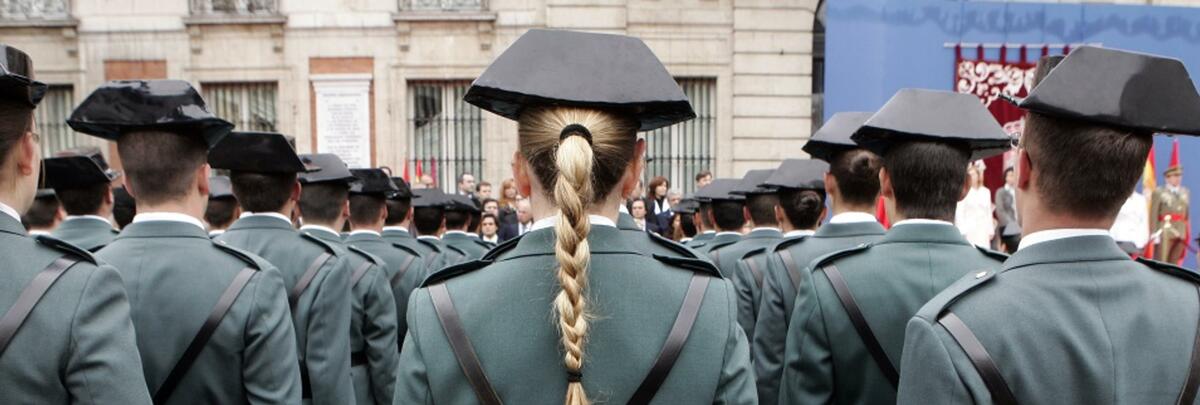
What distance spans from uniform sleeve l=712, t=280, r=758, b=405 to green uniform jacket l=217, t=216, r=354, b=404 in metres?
2.58

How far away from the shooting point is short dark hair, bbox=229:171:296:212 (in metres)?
4.47

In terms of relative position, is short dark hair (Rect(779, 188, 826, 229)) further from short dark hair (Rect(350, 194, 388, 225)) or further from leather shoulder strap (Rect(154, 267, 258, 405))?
leather shoulder strap (Rect(154, 267, 258, 405))

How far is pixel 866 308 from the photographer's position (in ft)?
10.6

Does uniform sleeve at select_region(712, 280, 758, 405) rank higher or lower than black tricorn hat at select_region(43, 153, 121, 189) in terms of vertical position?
lower

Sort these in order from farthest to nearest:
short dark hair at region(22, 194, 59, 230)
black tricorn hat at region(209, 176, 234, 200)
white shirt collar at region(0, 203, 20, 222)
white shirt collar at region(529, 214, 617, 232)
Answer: black tricorn hat at region(209, 176, 234, 200) → short dark hair at region(22, 194, 59, 230) → white shirt collar at region(0, 203, 20, 222) → white shirt collar at region(529, 214, 617, 232)

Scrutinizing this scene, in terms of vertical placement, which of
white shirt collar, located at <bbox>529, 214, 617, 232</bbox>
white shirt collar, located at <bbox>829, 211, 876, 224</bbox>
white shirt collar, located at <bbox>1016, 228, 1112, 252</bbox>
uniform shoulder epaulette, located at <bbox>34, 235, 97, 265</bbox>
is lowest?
white shirt collar, located at <bbox>829, 211, 876, 224</bbox>

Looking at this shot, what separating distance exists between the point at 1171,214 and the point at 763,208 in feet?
38.1

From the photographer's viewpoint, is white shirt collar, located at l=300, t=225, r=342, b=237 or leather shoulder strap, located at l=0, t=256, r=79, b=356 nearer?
leather shoulder strap, located at l=0, t=256, r=79, b=356

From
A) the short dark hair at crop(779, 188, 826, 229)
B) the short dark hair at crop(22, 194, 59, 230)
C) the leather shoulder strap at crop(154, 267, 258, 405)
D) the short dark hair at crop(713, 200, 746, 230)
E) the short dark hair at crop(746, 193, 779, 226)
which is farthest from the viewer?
the short dark hair at crop(713, 200, 746, 230)

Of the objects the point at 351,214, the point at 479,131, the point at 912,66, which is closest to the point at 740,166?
the point at 912,66

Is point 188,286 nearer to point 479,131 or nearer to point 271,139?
point 271,139

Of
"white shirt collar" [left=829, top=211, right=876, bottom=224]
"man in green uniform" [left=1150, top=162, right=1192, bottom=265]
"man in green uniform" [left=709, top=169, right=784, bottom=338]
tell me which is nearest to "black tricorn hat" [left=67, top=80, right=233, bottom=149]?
"white shirt collar" [left=829, top=211, right=876, bottom=224]

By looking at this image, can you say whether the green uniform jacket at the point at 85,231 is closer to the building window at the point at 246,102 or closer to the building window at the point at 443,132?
the building window at the point at 443,132

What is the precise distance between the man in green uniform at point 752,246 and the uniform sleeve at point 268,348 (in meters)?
2.65
